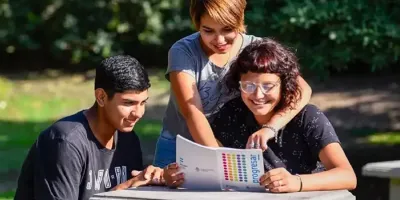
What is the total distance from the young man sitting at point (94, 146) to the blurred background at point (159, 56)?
8.02ft

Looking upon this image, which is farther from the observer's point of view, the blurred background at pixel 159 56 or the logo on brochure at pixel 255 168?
the blurred background at pixel 159 56

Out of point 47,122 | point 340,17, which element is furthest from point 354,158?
point 47,122

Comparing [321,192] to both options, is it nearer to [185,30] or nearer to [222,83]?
[222,83]

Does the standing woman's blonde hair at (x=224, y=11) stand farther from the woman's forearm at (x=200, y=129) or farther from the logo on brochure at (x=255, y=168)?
the logo on brochure at (x=255, y=168)

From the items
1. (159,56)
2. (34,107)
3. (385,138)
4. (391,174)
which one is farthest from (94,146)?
(159,56)

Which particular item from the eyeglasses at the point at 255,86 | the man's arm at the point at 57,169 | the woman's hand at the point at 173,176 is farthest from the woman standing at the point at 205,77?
the man's arm at the point at 57,169

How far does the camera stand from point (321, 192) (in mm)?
3494

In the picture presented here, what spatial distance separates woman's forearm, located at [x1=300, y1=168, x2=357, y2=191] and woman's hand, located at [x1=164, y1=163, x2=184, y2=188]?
0.47 meters

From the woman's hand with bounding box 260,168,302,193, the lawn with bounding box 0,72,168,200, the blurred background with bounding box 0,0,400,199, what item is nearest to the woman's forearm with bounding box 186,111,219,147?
the woman's hand with bounding box 260,168,302,193

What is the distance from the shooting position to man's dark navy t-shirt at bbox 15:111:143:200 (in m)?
3.62

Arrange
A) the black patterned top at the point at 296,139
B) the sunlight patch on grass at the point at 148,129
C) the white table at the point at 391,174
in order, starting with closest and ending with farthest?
the black patterned top at the point at 296,139, the white table at the point at 391,174, the sunlight patch on grass at the point at 148,129

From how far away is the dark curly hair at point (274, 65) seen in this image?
370 centimetres

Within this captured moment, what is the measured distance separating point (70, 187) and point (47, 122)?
7926 millimetres

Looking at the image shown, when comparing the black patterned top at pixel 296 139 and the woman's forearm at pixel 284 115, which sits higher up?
the woman's forearm at pixel 284 115
